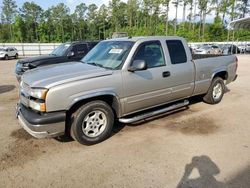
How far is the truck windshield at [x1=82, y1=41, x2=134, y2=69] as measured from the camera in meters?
4.60

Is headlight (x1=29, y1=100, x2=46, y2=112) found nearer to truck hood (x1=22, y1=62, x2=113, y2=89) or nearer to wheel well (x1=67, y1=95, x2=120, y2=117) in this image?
truck hood (x1=22, y1=62, x2=113, y2=89)

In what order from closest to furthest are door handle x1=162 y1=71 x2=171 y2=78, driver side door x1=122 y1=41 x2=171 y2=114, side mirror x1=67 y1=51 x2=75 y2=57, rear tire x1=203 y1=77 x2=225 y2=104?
driver side door x1=122 y1=41 x2=171 y2=114 → door handle x1=162 y1=71 x2=171 y2=78 → rear tire x1=203 y1=77 x2=225 y2=104 → side mirror x1=67 y1=51 x2=75 y2=57

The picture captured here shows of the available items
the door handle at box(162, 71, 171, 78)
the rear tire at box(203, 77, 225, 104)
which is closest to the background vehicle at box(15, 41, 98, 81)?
the door handle at box(162, 71, 171, 78)

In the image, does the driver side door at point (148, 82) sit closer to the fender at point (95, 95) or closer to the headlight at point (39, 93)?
the fender at point (95, 95)

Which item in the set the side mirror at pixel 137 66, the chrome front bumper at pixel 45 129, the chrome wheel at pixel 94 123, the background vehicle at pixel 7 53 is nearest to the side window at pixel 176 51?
the side mirror at pixel 137 66

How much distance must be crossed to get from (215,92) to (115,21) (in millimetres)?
66782

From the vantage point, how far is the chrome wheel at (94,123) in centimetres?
421

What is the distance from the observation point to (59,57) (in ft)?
30.6

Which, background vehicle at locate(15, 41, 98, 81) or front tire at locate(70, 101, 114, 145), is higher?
background vehicle at locate(15, 41, 98, 81)

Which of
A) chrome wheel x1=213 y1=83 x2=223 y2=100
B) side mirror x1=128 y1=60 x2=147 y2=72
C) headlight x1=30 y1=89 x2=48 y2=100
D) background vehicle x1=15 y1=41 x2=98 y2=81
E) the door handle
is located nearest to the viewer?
headlight x1=30 y1=89 x2=48 y2=100

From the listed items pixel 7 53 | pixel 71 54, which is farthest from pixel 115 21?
pixel 71 54

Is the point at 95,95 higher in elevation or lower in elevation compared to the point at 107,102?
higher

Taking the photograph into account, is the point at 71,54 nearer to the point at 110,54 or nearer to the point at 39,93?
the point at 110,54

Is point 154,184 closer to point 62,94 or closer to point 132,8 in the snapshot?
point 62,94
